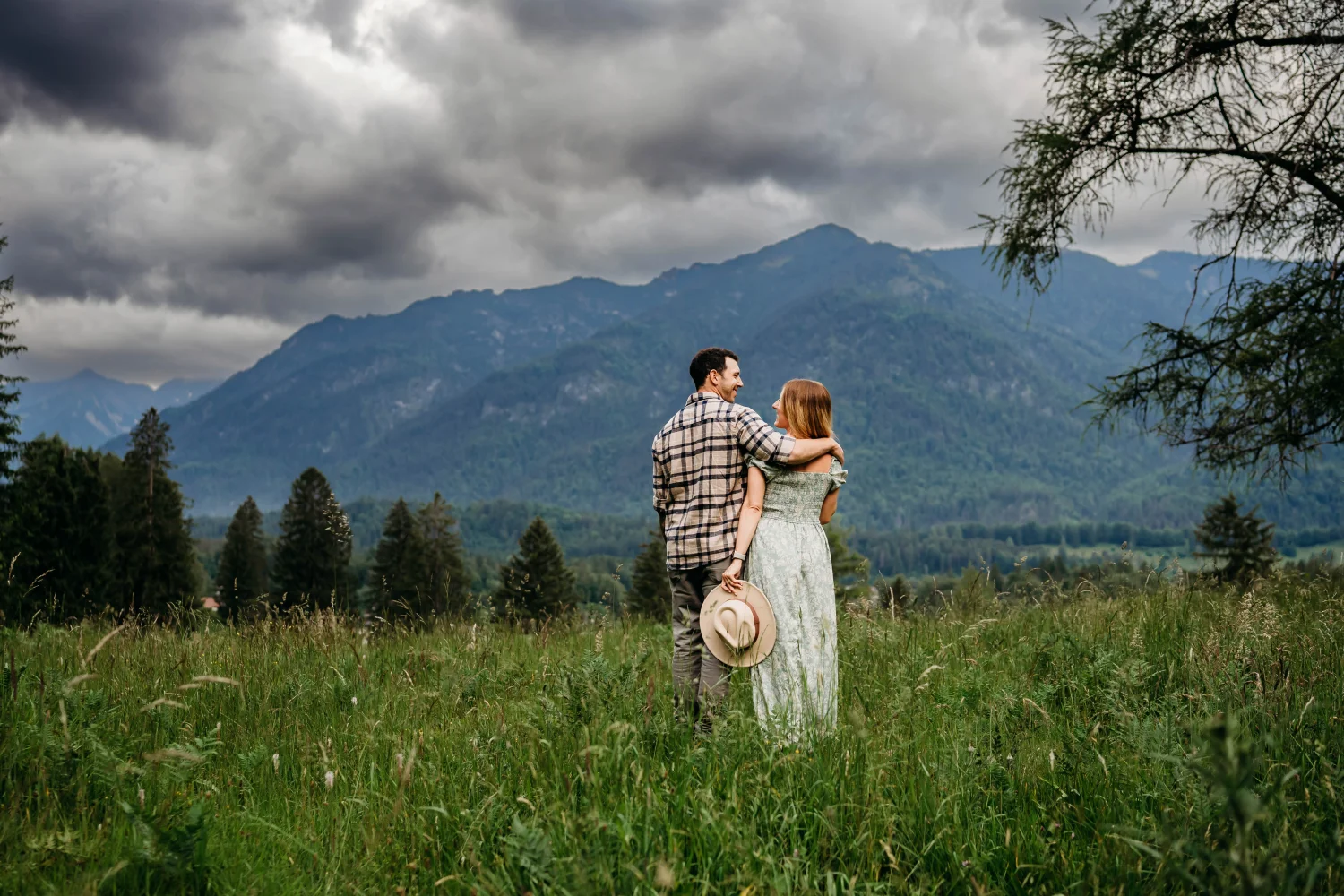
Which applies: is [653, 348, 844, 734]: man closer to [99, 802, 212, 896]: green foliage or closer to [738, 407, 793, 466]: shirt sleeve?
[738, 407, 793, 466]: shirt sleeve

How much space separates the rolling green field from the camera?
248 centimetres

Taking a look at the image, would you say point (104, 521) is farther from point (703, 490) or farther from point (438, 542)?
point (703, 490)

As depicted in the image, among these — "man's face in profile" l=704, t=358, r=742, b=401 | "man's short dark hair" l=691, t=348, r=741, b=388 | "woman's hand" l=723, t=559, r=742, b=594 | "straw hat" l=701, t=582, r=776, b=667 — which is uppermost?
"man's short dark hair" l=691, t=348, r=741, b=388

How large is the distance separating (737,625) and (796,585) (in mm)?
508

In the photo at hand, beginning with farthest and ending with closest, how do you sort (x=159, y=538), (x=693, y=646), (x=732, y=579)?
1. (x=159, y=538)
2. (x=693, y=646)
3. (x=732, y=579)

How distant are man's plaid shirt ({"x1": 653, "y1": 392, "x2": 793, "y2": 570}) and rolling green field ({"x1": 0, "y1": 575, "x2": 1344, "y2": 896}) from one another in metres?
1.02

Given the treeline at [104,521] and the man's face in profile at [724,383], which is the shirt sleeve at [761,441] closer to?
the man's face in profile at [724,383]

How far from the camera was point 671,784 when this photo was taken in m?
3.03

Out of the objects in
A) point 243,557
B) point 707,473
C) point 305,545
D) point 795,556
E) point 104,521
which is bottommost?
point 243,557

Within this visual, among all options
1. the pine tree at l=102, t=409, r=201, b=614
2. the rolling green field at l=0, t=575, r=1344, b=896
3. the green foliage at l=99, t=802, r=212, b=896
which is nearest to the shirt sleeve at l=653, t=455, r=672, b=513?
the rolling green field at l=0, t=575, r=1344, b=896

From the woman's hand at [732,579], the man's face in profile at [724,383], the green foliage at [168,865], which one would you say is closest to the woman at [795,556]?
the woman's hand at [732,579]

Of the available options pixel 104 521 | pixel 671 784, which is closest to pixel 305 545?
pixel 104 521

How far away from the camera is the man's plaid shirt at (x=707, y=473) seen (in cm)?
504

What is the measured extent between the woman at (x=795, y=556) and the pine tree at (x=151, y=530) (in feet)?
131
